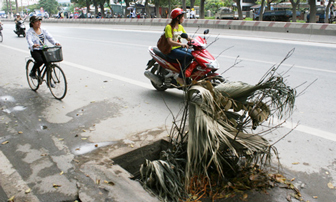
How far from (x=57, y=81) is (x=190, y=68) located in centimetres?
282

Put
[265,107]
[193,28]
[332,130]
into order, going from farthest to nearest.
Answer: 1. [193,28]
2. [332,130]
3. [265,107]

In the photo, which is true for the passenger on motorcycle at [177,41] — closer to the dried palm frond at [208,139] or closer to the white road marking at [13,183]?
the dried palm frond at [208,139]

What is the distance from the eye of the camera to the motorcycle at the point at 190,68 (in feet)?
16.8

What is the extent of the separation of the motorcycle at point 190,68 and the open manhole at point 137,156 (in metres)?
1.20

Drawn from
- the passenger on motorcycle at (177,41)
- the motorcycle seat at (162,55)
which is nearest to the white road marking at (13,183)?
the passenger on motorcycle at (177,41)

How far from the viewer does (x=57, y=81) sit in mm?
6035

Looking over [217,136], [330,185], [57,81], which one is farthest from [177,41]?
[330,185]

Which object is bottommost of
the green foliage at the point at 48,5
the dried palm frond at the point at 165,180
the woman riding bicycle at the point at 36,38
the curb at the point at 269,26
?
the dried palm frond at the point at 165,180

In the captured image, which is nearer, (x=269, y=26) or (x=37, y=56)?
(x=37, y=56)

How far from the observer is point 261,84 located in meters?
2.79

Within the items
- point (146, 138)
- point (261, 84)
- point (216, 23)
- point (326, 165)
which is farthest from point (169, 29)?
point (216, 23)

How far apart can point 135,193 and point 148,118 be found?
7.18 feet

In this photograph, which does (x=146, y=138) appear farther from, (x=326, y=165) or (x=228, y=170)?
(x=326, y=165)

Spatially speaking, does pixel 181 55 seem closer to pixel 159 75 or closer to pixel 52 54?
pixel 159 75
